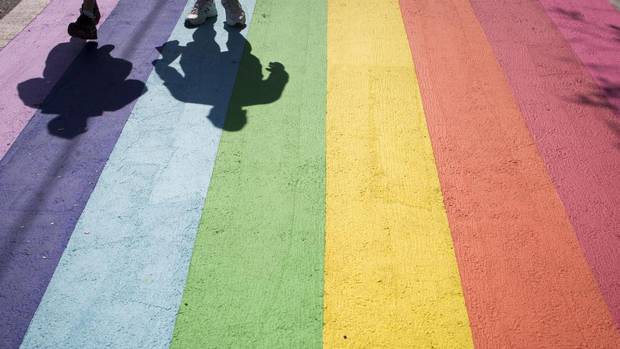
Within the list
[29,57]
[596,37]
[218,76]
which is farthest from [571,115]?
[29,57]

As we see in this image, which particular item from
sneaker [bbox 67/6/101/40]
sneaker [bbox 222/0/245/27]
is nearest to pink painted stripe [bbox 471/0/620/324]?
sneaker [bbox 222/0/245/27]

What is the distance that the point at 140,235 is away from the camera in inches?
139

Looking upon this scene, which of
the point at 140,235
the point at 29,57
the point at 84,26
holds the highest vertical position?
the point at 84,26

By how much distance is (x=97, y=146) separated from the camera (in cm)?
426

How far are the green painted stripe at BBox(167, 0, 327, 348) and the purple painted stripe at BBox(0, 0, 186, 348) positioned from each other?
1.15m

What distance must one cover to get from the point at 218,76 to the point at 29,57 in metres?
2.39

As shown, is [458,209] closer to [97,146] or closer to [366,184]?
[366,184]

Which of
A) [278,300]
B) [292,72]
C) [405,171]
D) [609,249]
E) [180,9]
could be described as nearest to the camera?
[278,300]

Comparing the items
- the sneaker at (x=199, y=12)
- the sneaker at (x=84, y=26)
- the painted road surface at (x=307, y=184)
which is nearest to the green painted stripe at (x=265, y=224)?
the painted road surface at (x=307, y=184)

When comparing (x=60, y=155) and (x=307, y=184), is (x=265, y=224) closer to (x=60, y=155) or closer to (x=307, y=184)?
(x=307, y=184)

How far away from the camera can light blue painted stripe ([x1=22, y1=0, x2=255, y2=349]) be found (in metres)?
3.01

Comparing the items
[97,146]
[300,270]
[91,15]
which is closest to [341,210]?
[300,270]

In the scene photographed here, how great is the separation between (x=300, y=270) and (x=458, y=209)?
5.06ft

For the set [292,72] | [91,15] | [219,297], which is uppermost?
[91,15]
